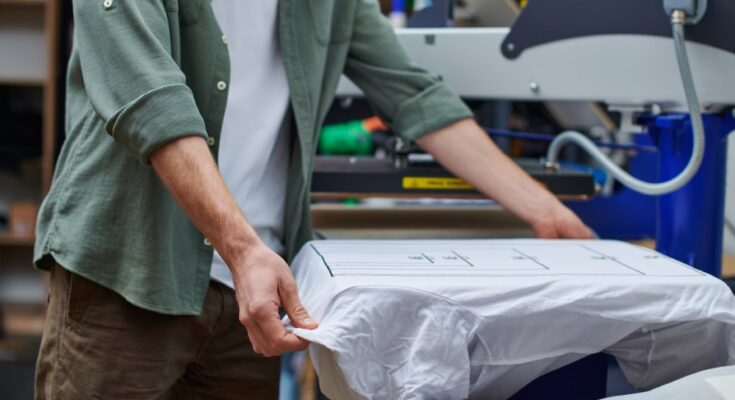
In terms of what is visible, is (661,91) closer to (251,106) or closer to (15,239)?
(251,106)

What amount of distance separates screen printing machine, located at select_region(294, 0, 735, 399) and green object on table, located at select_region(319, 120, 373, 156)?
12.3 inches

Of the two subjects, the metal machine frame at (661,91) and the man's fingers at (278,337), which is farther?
the metal machine frame at (661,91)

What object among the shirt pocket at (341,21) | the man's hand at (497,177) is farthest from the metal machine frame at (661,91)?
the shirt pocket at (341,21)

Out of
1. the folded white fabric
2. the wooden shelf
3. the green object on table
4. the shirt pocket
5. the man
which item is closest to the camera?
the folded white fabric

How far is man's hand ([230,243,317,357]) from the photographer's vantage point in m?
0.76

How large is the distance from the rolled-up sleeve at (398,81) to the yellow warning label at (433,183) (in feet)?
0.27

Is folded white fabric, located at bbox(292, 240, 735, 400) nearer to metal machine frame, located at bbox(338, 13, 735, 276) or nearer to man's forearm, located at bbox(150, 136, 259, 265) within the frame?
man's forearm, located at bbox(150, 136, 259, 265)

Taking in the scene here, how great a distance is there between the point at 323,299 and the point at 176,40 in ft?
1.24

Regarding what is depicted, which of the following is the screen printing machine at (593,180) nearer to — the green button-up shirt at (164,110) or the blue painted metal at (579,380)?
the blue painted metal at (579,380)

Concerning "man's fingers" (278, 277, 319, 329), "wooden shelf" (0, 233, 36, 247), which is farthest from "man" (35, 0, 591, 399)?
"wooden shelf" (0, 233, 36, 247)

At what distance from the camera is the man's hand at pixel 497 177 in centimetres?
119

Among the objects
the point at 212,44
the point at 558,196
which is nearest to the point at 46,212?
the point at 212,44

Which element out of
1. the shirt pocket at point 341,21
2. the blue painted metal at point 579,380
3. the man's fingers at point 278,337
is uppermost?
the shirt pocket at point 341,21

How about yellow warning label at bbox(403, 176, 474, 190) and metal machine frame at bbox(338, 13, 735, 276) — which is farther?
yellow warning label at bbox(403, 176, 474, 190)
